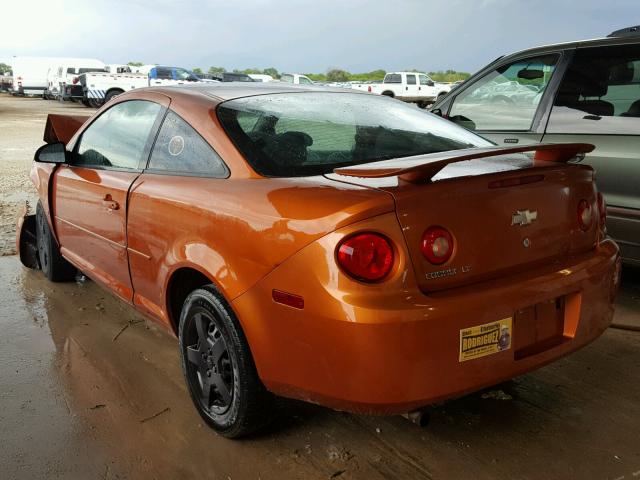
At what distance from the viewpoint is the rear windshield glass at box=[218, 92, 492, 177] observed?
2516 mm

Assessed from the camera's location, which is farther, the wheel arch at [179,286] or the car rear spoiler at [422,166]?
the wheel arch at [179,286]

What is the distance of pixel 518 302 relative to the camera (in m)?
2.13

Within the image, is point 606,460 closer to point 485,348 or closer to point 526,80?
point 485,348

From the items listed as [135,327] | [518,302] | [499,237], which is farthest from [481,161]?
[135,327]

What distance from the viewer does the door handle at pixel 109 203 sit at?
10.2 feet

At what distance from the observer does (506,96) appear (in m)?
4.67

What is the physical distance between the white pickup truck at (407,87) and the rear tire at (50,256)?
28.5 meters

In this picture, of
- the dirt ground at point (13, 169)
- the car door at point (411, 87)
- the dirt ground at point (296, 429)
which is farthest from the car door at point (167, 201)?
the car door at point (411, 87)

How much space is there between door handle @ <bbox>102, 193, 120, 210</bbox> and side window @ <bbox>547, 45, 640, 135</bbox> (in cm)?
292

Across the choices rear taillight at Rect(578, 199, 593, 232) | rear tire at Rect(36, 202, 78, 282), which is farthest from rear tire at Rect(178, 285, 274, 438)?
rear tire at Rect(36, 202, 78, 282)

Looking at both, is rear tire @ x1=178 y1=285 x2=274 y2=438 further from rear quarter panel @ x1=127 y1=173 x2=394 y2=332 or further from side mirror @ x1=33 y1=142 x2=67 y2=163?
side mirror @ x1=33 y1=142 x2=67 y2=163

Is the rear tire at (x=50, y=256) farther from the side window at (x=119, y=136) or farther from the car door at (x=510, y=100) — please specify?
the car door at (x=510, y=100)

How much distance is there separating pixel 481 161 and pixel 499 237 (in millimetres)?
452

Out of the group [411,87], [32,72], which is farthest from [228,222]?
[32,72]
